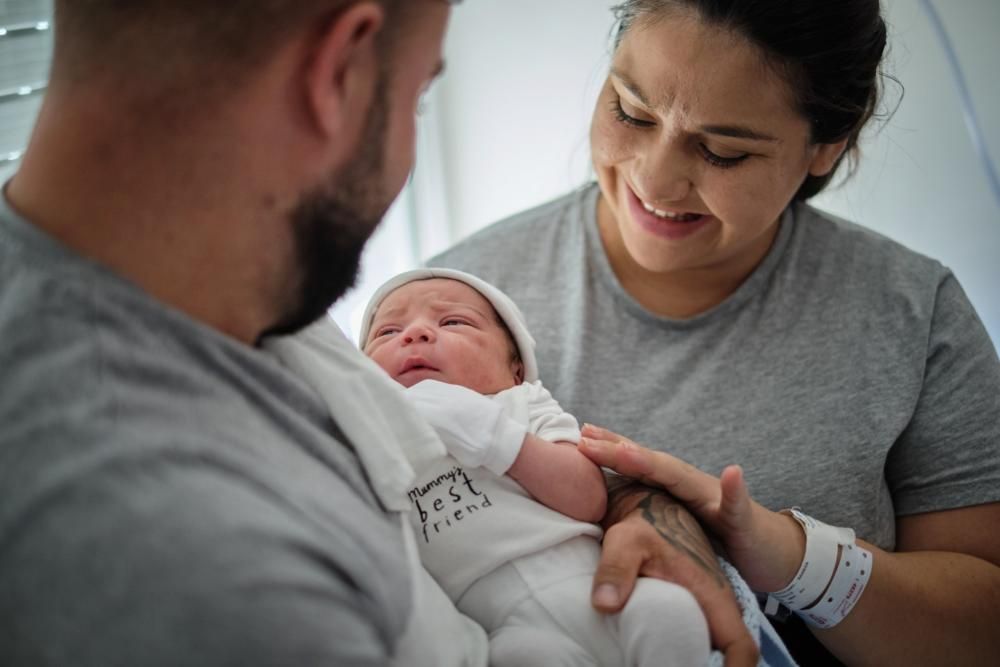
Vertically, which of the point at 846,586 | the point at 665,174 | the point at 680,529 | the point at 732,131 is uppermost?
the point at 732,131

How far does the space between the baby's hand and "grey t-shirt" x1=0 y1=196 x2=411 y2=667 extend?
13.3 inches

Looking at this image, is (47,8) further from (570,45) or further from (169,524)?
(570,45)

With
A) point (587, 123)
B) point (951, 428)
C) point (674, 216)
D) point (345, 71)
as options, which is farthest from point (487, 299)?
point (587, 123)

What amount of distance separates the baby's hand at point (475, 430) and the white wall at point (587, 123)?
1117 mm

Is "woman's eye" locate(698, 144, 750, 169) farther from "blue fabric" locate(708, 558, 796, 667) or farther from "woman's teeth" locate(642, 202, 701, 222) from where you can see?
"blue fabric" locate(708, 558, 796, 667)

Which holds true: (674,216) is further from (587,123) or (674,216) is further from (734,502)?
(587,123)

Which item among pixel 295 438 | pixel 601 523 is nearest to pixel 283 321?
pixel 295 438

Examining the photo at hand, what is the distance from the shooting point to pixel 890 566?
133cm

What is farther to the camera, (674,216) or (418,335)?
(674,216)

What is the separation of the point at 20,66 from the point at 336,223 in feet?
3.58

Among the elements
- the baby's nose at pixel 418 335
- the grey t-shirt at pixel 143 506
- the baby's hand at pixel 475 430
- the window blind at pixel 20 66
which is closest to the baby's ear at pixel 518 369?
the baby's nose at pixel 418 335

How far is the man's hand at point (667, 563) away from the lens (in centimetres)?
97

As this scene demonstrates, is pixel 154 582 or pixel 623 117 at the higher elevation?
pixel 623 117

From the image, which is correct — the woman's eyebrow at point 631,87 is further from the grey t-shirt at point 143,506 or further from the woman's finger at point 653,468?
the grey t-shirt at point 143,506
